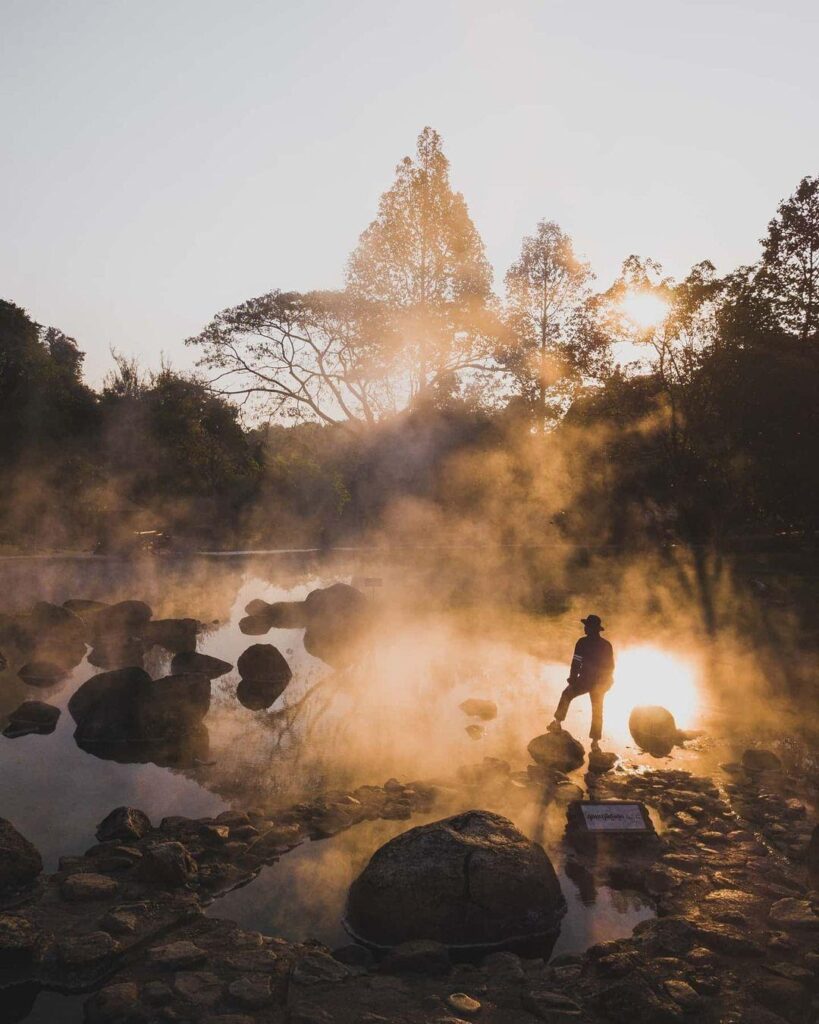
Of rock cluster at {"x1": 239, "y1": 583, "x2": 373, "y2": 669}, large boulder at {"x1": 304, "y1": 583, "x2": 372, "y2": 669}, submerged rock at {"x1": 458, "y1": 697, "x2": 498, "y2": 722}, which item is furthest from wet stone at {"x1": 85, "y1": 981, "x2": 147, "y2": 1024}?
large boulder at {"x1": 304, "y1": 583, "x2": 372, "y2": 669}

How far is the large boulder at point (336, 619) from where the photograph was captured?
68.9 feet

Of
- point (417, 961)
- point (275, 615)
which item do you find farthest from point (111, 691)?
point (275, 615)

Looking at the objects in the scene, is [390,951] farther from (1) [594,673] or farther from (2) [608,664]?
(2) [608,664]

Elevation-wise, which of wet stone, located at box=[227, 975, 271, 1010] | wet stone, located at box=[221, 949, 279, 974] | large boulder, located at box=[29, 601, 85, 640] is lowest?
wet stone, located at box=[221, 949, 279, 974]

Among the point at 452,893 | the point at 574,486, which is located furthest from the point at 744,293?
the point at 452,893

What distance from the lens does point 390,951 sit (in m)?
6.33

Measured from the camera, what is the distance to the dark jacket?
12.0 meters

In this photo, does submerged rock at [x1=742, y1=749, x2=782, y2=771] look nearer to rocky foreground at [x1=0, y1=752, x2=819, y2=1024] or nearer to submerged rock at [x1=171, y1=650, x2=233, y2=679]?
rocky foreground at [x1=0, y1=752, x2=819, y2=1024]

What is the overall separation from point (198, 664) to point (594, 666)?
28.5 feet

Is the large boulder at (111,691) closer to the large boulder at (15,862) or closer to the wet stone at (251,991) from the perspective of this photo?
the large boulder at (15,862)

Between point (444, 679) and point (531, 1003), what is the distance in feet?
34.8

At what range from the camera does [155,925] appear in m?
6.56

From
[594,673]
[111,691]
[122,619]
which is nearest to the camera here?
[594,673]

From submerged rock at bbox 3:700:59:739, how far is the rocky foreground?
189 inches
